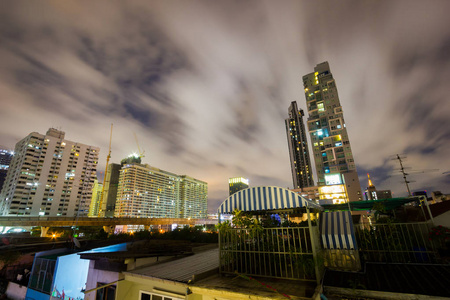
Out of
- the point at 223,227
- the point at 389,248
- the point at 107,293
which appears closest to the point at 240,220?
the point at 223,227

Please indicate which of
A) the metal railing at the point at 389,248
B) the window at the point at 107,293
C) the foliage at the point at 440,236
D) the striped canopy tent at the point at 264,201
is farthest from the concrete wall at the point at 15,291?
Answer: the foliage at the point at 440,236

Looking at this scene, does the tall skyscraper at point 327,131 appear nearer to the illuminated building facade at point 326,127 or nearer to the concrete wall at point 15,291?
the illuminated building facade at point 326,127

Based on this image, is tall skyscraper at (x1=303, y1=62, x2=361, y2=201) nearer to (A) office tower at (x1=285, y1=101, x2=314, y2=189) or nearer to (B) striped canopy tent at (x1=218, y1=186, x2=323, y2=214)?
(A) office tower at (x1=285, y1=101, x2=314, y2=189)

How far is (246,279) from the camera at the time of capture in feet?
22.1

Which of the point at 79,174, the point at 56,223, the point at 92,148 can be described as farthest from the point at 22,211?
the point at 56,223

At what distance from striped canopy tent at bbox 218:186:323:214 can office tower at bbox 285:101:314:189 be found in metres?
168

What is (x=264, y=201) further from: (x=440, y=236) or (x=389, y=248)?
(x=440, y=236)

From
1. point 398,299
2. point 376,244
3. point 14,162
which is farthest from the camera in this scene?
point 14,162

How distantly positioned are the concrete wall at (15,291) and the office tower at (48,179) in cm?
13614

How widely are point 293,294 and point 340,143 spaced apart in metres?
97.7

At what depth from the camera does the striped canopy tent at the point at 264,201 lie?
291 inches

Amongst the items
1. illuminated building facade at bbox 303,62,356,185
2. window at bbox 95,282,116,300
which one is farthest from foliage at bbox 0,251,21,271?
illuminated building facade at bbox 303,62,356,185

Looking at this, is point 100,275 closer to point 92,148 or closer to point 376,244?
point 376,244

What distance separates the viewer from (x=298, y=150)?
575 ft
